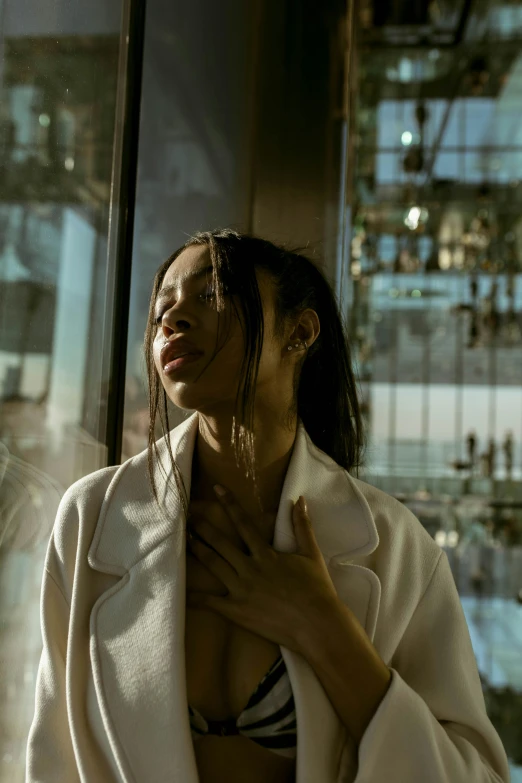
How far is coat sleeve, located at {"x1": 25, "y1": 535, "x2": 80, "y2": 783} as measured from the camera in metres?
1.13

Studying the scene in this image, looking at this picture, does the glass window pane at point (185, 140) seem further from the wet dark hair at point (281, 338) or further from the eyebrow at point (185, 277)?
the eyebrow at point (185, 277)

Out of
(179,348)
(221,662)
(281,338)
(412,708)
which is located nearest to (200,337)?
(179,348)

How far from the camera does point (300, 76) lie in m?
2.47

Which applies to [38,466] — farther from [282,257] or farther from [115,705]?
[282,257]

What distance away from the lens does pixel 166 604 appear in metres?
1.15

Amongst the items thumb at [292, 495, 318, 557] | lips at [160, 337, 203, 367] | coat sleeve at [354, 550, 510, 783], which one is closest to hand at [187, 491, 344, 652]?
thumb at [292, 495, 318, 557]

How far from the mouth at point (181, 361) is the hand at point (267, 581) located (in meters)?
0.24

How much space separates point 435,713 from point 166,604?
1.44 ft

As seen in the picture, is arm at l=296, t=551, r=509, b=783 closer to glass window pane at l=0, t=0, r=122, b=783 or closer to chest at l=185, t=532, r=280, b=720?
chest at l=185, t=532, r=280, b=720

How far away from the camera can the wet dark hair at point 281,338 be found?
121 centimetres

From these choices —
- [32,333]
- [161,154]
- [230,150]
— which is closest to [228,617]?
[32,333]

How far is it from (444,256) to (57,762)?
8.24 m

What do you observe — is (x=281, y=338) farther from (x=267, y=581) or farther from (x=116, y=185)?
(x=116, y=185)

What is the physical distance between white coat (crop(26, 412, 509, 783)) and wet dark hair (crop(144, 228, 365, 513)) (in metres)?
0.10
